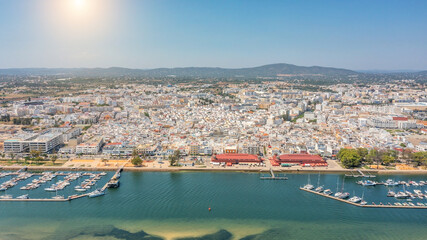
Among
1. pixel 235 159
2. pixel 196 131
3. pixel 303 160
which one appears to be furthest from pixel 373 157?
pixel 196 131

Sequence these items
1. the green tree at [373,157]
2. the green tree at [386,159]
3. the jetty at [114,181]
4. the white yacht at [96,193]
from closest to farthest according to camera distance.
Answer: the white yacht at [96,193] < the jetty at [114,181] < the green tree at [386,159] < the green tree at [373,157]

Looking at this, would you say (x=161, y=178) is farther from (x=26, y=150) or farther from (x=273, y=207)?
(x=26, y=150)

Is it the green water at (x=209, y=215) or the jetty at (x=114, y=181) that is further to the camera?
the jetty at (x=114, y=181)

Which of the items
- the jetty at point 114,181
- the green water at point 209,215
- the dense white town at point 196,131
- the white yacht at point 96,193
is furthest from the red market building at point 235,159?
the white yacht at point 96,193

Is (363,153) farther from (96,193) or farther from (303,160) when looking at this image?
(96,193)

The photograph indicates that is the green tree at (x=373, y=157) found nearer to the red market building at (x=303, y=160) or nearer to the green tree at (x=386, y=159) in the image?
the green tree at (x=386, y=159)
